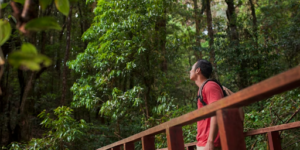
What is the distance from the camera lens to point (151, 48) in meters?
7.78

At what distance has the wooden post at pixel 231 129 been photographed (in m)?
0.95

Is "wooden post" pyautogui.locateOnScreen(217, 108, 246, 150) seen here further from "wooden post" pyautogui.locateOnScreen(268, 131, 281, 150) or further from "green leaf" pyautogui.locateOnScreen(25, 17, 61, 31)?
"wooden post" pyautogui.locateOnScreen(268, 131, 281, 150)

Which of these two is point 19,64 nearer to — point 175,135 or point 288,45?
point 175,135

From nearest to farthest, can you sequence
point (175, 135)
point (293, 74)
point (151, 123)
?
1. point (293, 74)
2. point (175, 135)
3. point (151, 123)

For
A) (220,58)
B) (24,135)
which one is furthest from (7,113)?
(220,58)

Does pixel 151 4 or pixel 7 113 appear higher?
pixel 151 4

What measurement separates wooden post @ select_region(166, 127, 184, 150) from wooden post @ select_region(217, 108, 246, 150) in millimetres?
478

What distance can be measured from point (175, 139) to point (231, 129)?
52 cm

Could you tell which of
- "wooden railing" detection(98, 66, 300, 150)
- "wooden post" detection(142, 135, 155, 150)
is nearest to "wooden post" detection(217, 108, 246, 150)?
"wooden railing" detection(98, 66, 300, 150)

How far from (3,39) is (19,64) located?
0.23 meters

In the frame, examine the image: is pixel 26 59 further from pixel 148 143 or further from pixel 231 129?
pixel 148 143

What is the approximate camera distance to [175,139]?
1432mm

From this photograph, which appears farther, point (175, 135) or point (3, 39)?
point (175, 135)

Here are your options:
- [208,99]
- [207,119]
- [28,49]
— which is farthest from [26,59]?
[207,119]
